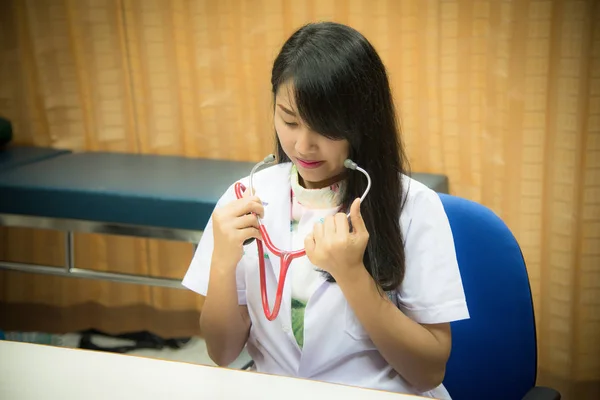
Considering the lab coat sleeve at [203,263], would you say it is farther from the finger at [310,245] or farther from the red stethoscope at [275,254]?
the finger at [310,245]

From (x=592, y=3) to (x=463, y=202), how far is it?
0.87 metres

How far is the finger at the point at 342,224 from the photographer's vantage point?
0.98 m

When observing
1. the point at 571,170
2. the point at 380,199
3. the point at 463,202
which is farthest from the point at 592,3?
the point at 380,199

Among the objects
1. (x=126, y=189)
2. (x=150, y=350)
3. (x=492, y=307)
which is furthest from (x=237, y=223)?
(x=150, y=350)

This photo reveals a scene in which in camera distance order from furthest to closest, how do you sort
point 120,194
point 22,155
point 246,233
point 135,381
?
point 22,155 < point 120,194 < point 246,233 < point 135,381

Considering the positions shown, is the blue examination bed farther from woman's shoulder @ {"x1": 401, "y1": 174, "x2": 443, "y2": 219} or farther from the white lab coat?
woman's shoulder @ {"x1": 401, "y1": 174, "x2": 443, "y2": 219}

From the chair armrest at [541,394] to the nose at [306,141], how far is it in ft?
1.40

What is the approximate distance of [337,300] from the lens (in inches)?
42.9

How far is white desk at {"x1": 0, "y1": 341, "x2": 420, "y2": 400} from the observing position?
89cm

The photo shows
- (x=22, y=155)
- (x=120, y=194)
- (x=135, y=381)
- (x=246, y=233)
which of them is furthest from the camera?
(x=22, y=155)

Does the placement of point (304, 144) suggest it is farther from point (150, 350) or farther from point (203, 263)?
point (150, 350)

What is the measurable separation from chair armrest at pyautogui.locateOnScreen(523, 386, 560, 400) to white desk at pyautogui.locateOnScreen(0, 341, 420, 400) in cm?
23

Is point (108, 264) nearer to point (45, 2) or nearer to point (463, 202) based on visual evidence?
point (45, 2)

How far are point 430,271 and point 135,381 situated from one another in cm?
41
